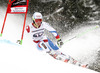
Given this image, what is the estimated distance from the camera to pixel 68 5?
34.6 feet

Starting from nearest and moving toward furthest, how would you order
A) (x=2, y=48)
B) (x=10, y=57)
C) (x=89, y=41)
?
(x=10, y=57), (x=2, y=48), (x=89, y=41)

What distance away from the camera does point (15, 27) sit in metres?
9.39

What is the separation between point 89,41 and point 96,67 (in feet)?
8.58

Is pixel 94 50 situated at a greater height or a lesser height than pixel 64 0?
lesser

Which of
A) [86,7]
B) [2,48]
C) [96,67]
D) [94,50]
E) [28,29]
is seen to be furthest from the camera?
[86,7]

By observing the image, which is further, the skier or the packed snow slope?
the skier

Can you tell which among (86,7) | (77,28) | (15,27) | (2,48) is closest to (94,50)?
(77,28)

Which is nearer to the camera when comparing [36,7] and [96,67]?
[96,67]

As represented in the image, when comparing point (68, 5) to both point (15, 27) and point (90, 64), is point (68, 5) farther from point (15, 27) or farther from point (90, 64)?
point (90, 64)

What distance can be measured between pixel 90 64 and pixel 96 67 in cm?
27

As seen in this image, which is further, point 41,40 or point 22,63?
point 41,40

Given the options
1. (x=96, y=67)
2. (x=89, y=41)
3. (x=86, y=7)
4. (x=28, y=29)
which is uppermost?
(x=86, y=7)

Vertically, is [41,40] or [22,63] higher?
[41,40]

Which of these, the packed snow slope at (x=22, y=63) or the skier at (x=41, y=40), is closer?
the packed snow slope at (x=22, y=63)
